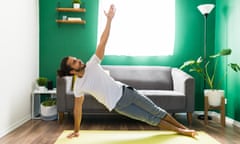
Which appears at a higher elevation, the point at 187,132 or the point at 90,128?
the point at 187,132

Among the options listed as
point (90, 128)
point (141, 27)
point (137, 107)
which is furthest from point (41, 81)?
point (137, 107)

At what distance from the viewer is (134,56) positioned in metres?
5.16

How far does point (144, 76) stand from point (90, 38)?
1.13 m

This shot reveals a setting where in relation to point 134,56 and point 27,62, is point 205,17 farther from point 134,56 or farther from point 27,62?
point 27,62

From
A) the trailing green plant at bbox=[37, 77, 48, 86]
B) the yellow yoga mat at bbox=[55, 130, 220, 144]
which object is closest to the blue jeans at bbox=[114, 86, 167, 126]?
the yellow yoga mat at bbox=[55, 130, 220, 144]

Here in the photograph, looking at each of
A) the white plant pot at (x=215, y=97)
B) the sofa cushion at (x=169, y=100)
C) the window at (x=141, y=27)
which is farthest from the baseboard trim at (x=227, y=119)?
the window at (x=141, y=27)

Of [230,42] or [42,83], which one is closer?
[230,42]

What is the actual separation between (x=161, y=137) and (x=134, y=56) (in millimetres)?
2223

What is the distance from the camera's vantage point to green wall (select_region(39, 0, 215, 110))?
5145 mm

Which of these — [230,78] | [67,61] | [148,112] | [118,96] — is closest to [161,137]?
[148,112]

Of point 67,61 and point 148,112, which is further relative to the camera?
point 148,112

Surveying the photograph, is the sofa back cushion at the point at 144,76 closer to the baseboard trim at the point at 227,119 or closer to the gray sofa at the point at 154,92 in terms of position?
the gray sofa at the point at 154,92

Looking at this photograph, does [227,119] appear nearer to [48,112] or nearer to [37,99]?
[48,112]

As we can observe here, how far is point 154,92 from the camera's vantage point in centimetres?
430
